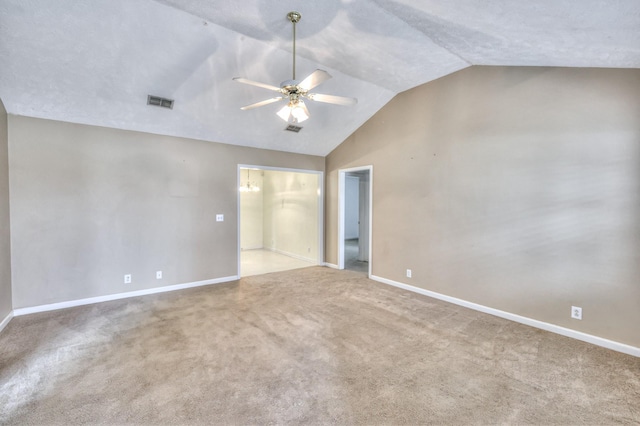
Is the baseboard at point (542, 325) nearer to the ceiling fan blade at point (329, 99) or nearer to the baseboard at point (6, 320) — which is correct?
the ceiling fan blade at point (329, 99)

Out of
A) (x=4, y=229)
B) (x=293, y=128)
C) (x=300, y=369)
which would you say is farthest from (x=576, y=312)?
(x=4, y=229)

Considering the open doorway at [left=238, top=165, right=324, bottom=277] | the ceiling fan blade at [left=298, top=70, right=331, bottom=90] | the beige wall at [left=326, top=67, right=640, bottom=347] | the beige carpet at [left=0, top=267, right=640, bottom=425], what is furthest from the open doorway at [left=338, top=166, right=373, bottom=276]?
the ceiling fan blade at [left=298, top=70, right=331, bottom=90]

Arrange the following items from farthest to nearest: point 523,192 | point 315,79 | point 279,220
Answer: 1. point 279,220
2. point 523,192
3. point 315,79

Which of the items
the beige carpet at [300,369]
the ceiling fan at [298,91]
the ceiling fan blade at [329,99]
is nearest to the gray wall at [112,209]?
the beige carpet at [300,369]

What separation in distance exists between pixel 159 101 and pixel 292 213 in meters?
4.21

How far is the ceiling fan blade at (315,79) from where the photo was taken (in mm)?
2277

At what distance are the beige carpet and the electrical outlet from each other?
0.28 metres

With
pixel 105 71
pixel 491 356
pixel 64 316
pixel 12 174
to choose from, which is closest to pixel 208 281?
pixel 64 316

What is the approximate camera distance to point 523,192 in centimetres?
341

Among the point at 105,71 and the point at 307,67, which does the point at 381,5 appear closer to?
the point at 307,67

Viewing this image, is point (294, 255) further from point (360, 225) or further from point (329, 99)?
point (329, 99)

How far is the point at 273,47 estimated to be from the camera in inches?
131

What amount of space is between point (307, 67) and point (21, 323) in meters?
4.68

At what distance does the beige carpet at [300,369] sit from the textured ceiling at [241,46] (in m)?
2.72
